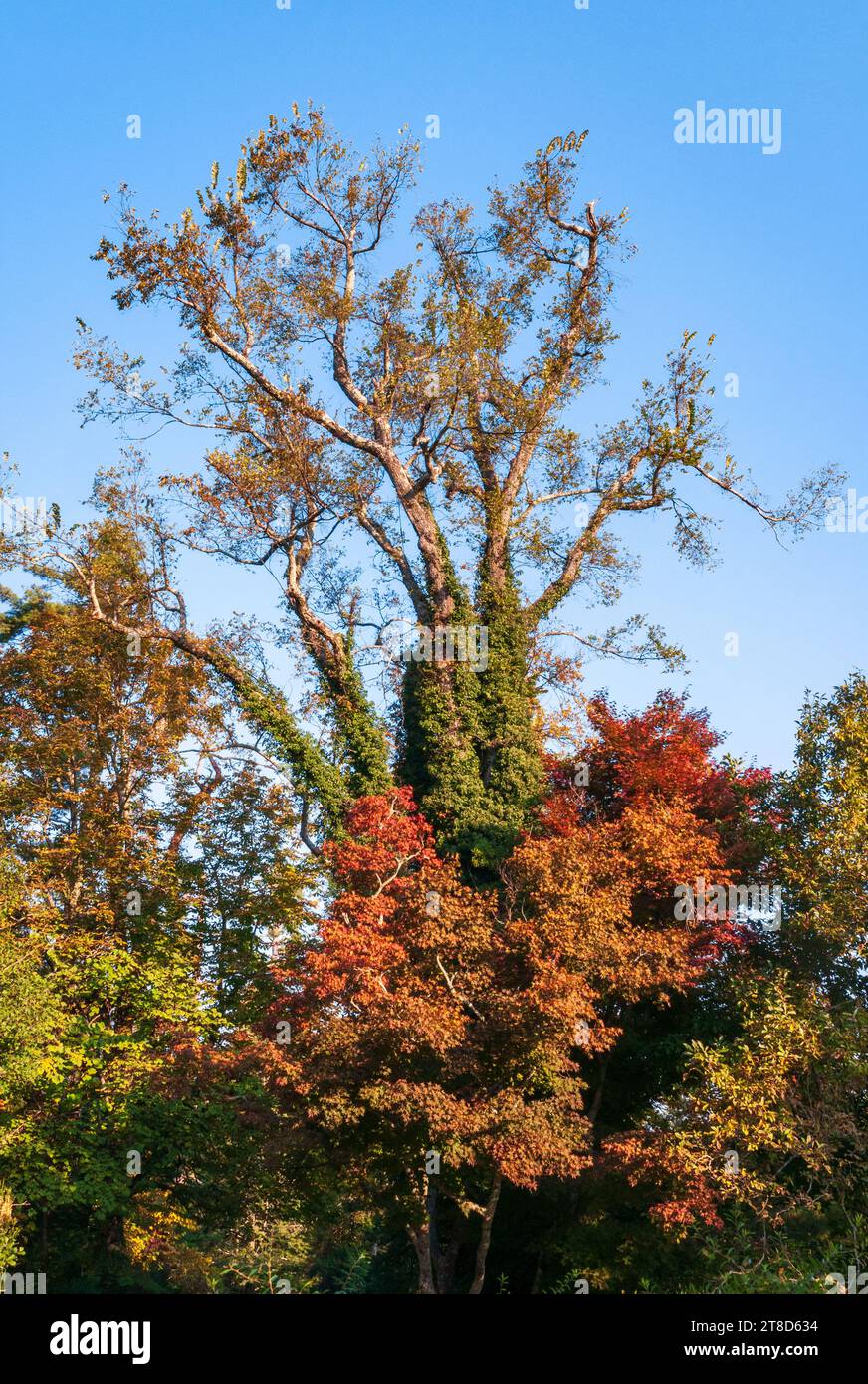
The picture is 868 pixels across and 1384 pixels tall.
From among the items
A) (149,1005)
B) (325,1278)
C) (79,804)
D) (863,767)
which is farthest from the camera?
(325,1278)

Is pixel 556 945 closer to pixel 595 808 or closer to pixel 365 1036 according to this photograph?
pixel 365 1036

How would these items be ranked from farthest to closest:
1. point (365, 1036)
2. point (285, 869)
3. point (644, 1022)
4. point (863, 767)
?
point (285, 869)
point (644, 1022)
point (863, 767)
point (365, 1036)

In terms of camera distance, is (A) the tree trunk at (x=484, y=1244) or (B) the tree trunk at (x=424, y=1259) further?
(B) the tree trunk at (x=424, y=1259)

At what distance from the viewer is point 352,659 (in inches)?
838

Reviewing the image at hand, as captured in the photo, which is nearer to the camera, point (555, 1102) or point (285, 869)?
point (555, 1102)

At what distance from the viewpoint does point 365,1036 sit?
14250mm

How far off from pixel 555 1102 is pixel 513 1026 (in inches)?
42.8

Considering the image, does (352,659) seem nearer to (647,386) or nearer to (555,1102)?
(647,386)

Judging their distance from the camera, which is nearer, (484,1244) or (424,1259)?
(484,1244)

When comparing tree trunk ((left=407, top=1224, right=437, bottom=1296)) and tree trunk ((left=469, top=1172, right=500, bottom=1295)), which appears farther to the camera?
tree trunk ((left=407, top=1224, right=437, bottom=1296))

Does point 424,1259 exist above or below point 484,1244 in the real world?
below

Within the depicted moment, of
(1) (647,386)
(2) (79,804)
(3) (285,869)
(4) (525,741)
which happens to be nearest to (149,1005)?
(3) (285,869)

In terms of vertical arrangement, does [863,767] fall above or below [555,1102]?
above

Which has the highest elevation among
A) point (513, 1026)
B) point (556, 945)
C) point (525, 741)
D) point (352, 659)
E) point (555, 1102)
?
point (352, 659)
